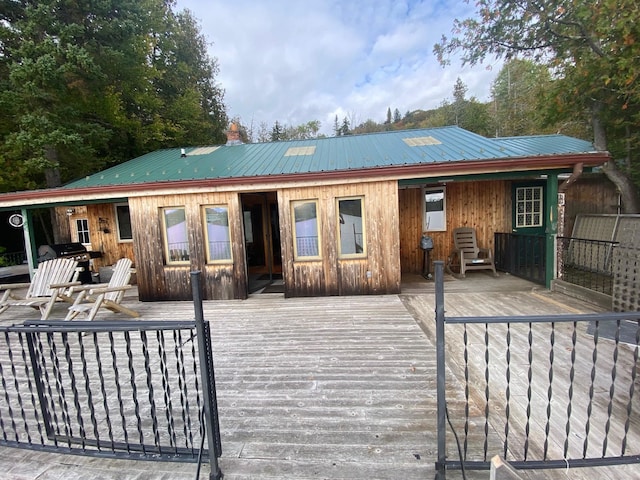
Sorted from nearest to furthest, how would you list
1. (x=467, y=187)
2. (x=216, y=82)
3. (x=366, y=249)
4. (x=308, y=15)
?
1. (x=366, y=249)
2. (x=467, y=187)
3. (x=308, y=15)
4. (x=216, y=82)

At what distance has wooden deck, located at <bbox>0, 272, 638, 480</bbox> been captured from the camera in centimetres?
188

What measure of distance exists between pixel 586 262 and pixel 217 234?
29.0 ft

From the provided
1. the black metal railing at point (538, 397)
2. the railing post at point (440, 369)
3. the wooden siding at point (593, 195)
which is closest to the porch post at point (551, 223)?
the black metal railing at point (538, 397)

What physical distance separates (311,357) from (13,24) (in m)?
13.2

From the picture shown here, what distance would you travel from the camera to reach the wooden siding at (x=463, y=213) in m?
7.46

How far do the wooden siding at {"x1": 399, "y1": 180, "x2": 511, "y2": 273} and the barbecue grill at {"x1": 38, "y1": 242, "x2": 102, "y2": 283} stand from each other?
858 centimetres

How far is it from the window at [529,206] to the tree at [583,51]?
9.43ft

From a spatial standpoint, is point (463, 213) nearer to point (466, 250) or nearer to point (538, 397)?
point (466, 250)

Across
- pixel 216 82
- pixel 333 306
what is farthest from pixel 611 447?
pixel 216 82

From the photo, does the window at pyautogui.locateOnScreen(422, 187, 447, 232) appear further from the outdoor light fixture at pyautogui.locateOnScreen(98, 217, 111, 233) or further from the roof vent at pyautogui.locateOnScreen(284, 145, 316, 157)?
the outdoor light fixture at pyautogui.locateOnScreen(98, 217, 111, 233)

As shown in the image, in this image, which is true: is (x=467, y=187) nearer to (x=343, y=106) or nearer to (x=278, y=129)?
(x=343, y=106)

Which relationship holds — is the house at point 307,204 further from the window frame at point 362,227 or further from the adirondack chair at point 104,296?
the adirondack chair at point 104,296

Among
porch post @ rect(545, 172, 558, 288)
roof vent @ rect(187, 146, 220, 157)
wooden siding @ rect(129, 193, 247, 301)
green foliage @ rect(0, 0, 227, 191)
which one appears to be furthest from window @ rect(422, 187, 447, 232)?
green foliage @ rect(0, 0, 227, 191)

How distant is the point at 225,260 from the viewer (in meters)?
6.04
